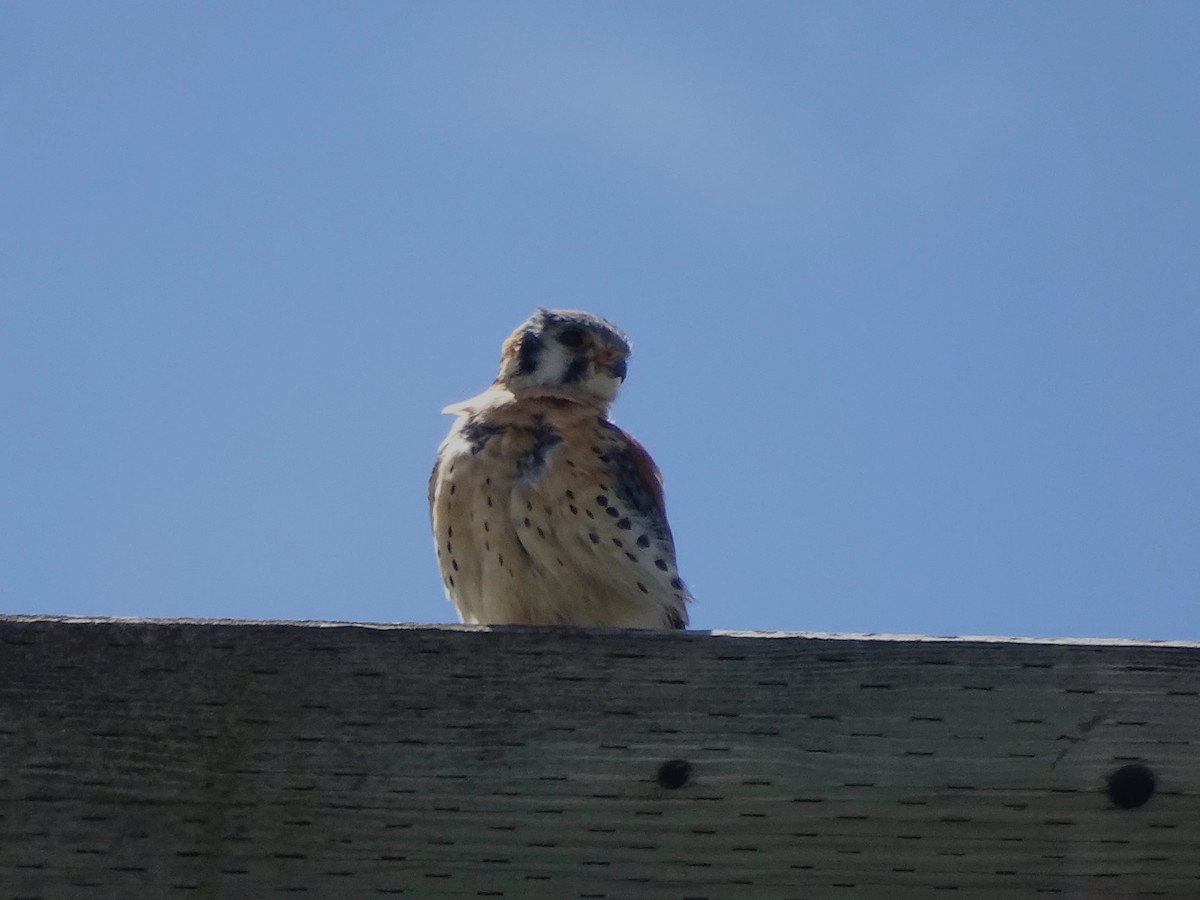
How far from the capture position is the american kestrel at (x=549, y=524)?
500cm

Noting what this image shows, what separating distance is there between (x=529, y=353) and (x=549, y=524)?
63.3 inches

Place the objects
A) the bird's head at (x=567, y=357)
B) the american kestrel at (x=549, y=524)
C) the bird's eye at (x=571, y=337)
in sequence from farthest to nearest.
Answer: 1. the bird's eye at (x=571, y=337)
2. the bird's head at (x=567, y=357)
3. the american kestrel at (x=549, y=524)

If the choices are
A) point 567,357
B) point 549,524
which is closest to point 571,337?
point 567,357

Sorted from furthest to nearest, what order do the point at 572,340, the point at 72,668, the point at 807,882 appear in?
1. the point at 572,340
2. the point at 72,668
3. the point at 807,882

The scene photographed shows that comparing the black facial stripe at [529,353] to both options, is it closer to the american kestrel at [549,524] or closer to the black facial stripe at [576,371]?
the black facial stripe at [576,371]

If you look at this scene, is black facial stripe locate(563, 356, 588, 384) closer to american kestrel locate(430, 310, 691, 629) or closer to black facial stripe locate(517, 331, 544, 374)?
black facial stripe locate(517, 331, 544, 374)

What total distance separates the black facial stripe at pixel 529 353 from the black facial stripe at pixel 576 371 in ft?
0.42

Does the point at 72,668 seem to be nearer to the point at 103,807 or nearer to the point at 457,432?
the point at 103,807

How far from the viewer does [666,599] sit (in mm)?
5180

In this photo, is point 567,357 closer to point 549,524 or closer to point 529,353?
point 529,353

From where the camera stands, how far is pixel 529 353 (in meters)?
6.49

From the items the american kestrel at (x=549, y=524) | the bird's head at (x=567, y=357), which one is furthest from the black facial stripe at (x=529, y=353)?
the american kestrel at (x=549, y=524)

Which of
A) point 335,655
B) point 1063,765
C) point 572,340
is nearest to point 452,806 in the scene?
point 335,655

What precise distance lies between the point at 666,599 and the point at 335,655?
2942mm
